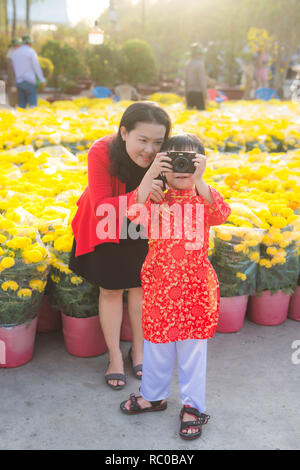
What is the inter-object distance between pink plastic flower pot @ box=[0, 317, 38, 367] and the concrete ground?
53mm

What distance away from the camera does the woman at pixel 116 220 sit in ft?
7.25

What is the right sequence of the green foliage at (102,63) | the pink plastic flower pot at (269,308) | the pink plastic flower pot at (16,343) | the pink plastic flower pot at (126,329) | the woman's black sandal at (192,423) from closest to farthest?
the woman's black sandal at (192,423) < the pink plastic flower pot at (16,343) < the pink plastic flower pot at (126,329) < the pink plastic flower pot at (269,308) < the green foliage at (102,63)

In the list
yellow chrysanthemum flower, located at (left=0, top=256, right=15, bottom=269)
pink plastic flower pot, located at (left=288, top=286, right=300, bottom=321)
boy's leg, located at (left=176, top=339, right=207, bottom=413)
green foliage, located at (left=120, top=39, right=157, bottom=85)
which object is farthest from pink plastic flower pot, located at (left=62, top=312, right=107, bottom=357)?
green foliage, located at (left=120, top=39, right=157, bottom=85)

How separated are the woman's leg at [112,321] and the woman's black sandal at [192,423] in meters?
0.46

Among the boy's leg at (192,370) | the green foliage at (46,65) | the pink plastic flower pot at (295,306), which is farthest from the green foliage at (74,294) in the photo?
the green foliage at (46,65)

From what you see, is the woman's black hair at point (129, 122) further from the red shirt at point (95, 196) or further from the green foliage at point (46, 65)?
the green foliage at point (46, 65)

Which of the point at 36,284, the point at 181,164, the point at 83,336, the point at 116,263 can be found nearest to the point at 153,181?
the point at 181,164

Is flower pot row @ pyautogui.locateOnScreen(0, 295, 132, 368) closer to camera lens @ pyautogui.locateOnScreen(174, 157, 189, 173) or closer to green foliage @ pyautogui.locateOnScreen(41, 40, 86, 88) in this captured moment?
camera lens @ pyautogui.locateOnScreen(174, 157, 189, 173)

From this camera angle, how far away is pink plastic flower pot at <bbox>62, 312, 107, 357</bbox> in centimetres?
280

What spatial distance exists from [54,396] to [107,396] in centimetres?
27

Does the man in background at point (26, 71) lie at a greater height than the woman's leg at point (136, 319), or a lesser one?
greater

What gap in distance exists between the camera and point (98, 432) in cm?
226

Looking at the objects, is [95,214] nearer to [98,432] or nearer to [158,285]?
[158,285]
